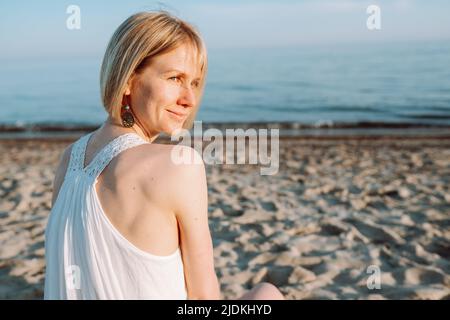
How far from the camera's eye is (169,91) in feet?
6.41

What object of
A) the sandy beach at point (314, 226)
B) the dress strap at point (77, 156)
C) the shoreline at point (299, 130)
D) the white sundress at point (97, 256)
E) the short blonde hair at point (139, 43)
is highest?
the short blonde hair at point (139, 43)

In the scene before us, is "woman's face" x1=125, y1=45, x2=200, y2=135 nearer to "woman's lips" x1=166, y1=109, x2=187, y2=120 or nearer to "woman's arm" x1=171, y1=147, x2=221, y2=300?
"woman's lips" x1=166, y1=109, x2=187, y2=120

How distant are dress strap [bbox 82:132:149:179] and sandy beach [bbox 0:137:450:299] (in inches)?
82.2

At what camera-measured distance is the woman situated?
5.36 ft

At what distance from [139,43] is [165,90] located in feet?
0.73

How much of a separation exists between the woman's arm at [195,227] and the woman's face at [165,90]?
1.18 ft

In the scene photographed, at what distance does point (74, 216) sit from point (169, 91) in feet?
1.98

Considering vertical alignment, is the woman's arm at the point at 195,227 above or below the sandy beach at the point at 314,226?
above

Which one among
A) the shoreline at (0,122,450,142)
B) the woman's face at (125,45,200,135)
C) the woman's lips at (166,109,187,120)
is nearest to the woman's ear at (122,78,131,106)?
the woman's face at (125,45,200,135)

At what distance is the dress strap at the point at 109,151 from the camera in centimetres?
171

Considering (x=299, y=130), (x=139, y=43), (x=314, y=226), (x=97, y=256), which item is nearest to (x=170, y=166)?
(x=97, y=256)

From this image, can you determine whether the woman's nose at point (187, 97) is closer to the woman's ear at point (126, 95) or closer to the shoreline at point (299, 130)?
the woman's ear at point (126, 95)

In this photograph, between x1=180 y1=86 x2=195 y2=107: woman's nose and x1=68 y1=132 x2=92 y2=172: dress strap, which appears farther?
x1=180 y1=86 x2=195 y2=107: woman's nose

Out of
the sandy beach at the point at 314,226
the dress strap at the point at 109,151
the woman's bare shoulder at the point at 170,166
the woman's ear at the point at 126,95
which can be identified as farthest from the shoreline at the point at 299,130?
the woman's bare shoulder at the point at 170,166
